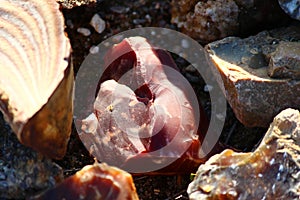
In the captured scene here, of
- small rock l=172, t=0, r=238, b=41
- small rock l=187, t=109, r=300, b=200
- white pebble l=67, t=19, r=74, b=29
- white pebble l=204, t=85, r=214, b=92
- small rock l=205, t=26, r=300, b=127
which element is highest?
white pebble l=67, t=19, r=74, b=29

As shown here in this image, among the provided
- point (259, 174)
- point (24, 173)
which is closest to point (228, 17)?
point (259, 174)

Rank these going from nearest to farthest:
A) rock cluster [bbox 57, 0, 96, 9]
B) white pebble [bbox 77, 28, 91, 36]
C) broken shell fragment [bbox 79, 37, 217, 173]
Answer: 1. broken shell fragment [bbox 79, 37, 217, 173]
2. rock cluster [bbox 57, 0, 96, 9]
3. white pebble [bbox 77, 28, 91, 36]

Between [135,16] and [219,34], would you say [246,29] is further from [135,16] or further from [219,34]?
[135,16]

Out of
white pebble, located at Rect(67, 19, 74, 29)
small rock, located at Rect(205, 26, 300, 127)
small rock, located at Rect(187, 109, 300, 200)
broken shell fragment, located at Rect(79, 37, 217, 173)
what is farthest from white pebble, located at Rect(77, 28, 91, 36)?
small rock, located at Rect(187, 109, 300, 200)

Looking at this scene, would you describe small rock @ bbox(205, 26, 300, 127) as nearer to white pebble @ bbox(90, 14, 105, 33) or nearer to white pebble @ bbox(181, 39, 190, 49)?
white pebble @ bbox(181, 39, 190, 49)

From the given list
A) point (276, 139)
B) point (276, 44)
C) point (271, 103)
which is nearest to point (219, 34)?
point (276, 44)

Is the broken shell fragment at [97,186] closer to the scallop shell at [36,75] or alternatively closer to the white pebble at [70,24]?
the scallop shell at [36,75]
